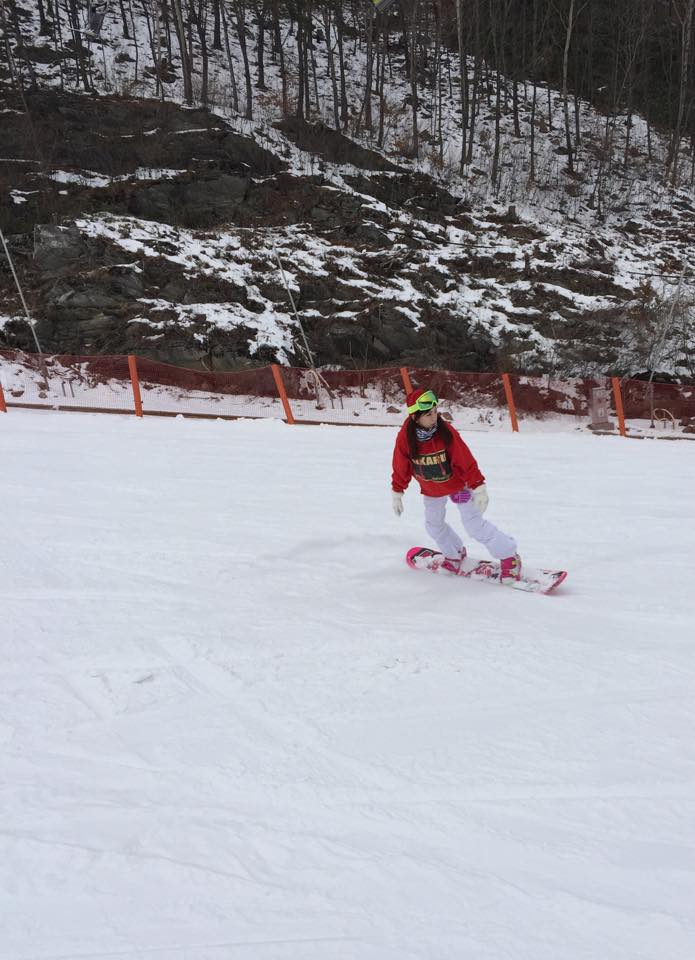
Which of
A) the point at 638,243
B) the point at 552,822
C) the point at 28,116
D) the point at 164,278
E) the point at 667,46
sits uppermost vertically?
the point at 667,46

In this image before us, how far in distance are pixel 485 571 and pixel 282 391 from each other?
9484mm

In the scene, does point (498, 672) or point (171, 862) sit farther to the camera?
point (498, 672)

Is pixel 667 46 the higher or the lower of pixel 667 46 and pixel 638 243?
the higher

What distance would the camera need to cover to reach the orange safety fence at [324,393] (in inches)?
549

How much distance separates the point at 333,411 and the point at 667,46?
35.7 m

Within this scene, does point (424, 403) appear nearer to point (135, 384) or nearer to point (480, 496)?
point (480, 496)

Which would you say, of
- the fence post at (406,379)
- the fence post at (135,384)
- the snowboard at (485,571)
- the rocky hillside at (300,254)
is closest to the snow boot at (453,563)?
the snowboard at (485,571)

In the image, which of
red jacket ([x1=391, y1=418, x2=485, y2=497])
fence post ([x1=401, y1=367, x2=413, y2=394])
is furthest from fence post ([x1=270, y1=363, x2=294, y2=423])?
red jacket ([x1=391, y1=418, x2=485, y2=497])

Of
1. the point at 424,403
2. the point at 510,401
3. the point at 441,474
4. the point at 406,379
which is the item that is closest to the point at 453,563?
the point at 441,474

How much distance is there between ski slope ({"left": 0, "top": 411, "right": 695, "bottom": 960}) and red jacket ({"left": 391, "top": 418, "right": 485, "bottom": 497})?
2.56 ft

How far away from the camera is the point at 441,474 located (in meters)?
4.78

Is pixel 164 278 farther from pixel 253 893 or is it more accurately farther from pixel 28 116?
pixel 253 893

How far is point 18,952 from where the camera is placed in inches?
67.9

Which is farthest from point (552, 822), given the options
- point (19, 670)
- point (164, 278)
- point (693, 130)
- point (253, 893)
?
point (693, 130)
